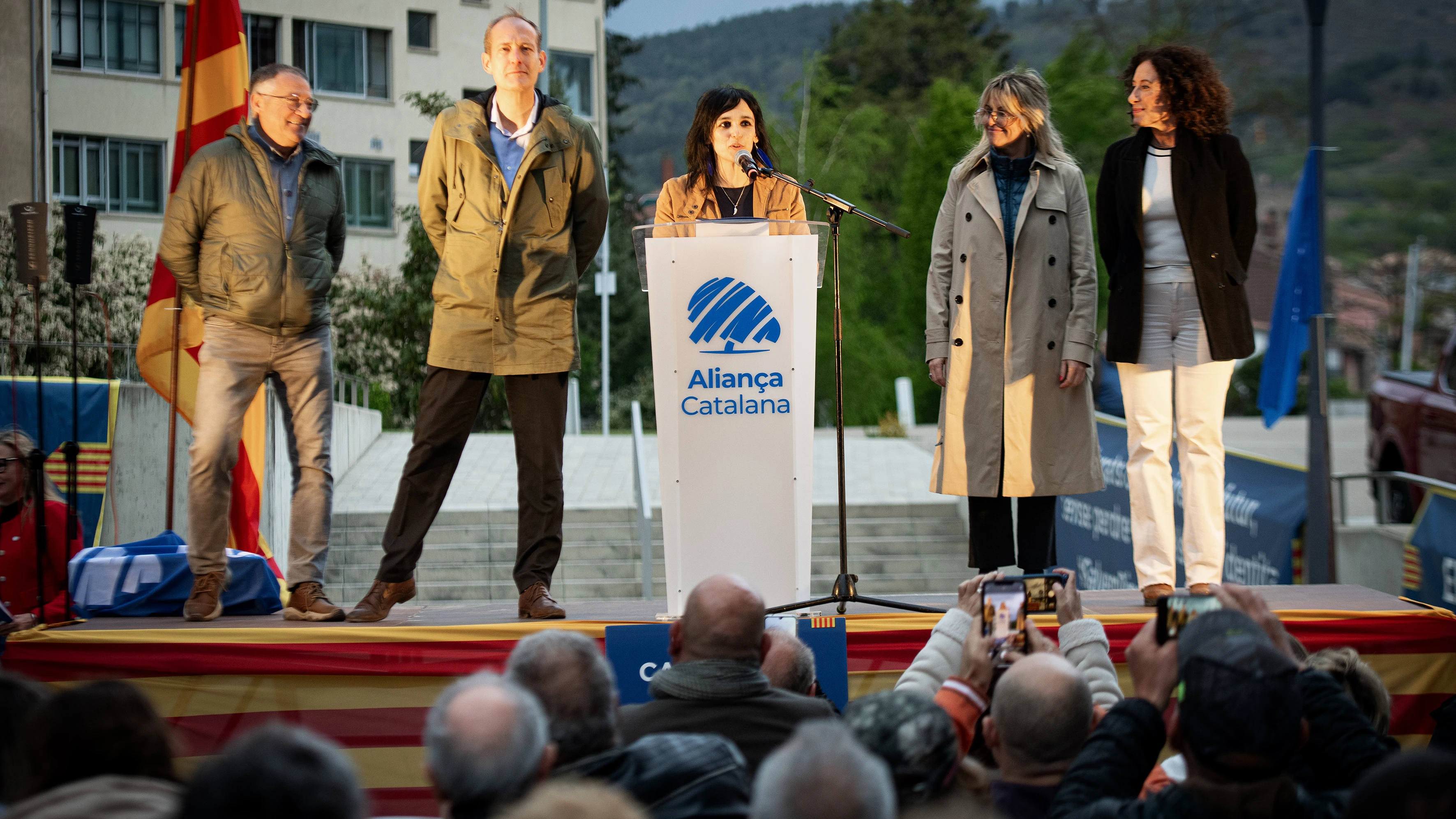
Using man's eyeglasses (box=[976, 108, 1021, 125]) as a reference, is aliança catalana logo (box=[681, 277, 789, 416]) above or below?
below

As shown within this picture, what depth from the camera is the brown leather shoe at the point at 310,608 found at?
14.6 feet

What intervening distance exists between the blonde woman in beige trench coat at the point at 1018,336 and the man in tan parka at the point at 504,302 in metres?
1.36

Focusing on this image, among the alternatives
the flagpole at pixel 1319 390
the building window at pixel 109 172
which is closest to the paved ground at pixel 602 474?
the flagpole at pixel 1319 390

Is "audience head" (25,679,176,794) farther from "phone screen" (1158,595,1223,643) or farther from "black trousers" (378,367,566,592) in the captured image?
"black trousers" (378,367,566,592)

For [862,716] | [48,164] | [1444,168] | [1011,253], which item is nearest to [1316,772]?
[862,716]

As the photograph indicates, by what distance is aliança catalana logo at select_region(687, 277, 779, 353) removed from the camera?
4.00m

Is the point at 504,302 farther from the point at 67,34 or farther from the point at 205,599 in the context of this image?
the point at 67,34

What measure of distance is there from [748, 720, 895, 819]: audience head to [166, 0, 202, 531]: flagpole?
4.50m

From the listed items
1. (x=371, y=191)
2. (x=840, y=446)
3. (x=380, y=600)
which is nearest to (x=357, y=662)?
(x=380, y=600)

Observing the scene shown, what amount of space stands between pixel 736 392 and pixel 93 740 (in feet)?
7.64

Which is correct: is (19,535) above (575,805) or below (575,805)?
above

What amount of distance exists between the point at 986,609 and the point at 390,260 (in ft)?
85.7

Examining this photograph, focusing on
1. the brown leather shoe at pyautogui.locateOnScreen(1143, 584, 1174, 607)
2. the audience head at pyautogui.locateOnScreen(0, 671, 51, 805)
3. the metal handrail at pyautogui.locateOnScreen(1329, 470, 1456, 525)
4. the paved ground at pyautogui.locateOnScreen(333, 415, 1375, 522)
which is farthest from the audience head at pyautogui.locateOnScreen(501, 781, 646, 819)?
the paved ground at pyautogui.locateOnScreen(333, 415, 1375, 522)

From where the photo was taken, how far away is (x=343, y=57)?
27266 mm
